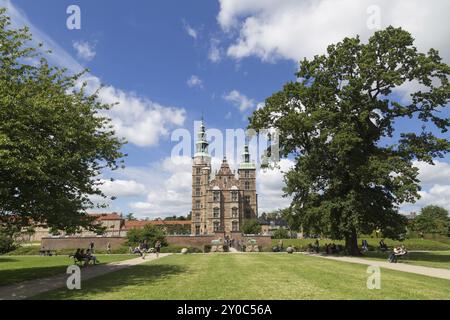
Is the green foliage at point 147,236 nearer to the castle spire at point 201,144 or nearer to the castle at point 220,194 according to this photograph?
the castle at point 220,194

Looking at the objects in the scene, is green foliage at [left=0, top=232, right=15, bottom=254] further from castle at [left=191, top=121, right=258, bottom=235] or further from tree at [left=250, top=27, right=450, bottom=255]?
castle at [left=191, top=121, right=258, bottom=235]

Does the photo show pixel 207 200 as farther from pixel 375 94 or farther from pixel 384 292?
pixel 384 292

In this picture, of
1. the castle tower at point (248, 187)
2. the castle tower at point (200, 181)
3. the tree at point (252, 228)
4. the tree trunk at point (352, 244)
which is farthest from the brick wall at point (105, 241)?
the castle tower at point (248, 187)

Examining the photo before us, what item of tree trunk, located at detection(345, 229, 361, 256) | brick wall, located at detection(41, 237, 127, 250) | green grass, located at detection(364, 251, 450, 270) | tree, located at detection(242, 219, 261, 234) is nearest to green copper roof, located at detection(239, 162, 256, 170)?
tree, located at detection(242, 219, 261, 234)

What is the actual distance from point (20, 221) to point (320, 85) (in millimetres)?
24095

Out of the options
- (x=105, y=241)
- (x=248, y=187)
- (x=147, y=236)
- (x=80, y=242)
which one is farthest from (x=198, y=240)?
(x=248, y=187)

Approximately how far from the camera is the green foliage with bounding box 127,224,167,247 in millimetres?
52000

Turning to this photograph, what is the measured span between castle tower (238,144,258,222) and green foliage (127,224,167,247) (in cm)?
5828

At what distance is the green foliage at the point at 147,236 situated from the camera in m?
52.0

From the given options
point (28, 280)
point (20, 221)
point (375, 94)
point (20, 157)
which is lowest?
point (28, 280)

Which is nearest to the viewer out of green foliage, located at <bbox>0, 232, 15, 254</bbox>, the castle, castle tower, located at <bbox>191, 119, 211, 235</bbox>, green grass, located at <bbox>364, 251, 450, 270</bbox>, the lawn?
the lawn
